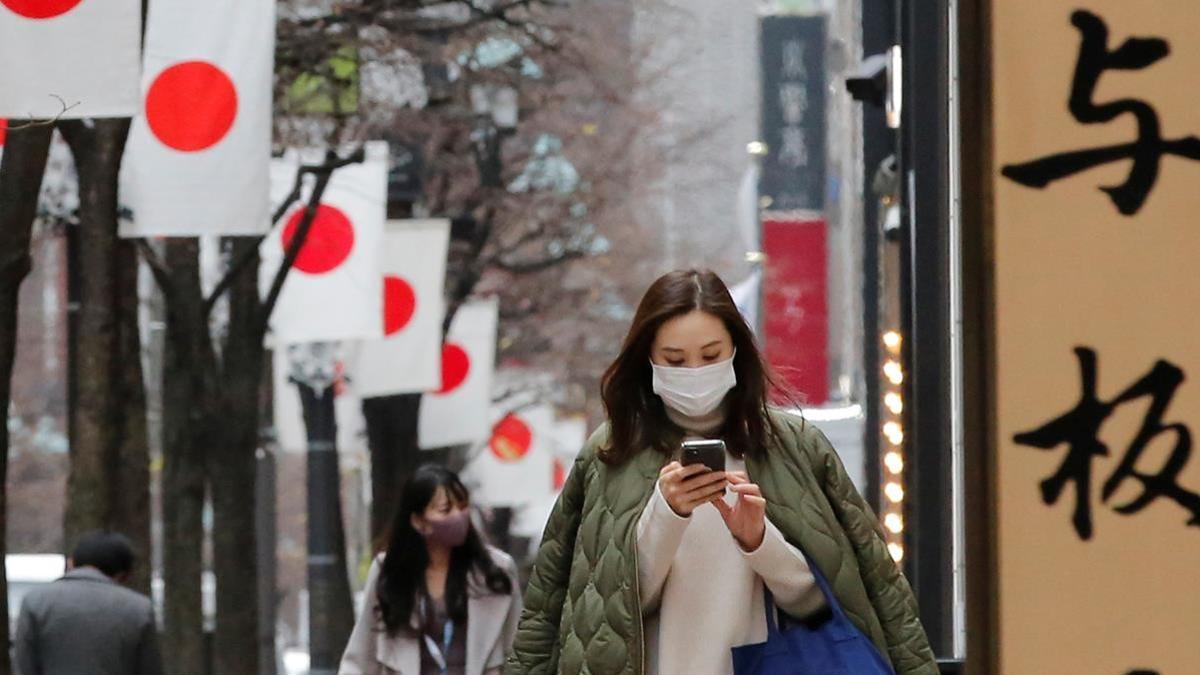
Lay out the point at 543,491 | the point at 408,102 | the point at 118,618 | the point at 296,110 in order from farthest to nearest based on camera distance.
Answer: the point at 543,491
the point at 408,102
the point at 296,110
the point at 118,618

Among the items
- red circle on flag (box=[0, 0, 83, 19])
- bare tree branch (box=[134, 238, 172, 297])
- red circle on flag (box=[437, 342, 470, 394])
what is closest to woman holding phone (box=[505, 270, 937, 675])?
red circle on flag (box=[0, 0, 83, 19])

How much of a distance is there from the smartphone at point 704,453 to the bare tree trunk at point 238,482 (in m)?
15.0

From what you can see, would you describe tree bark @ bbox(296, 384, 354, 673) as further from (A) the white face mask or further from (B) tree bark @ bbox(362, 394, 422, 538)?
(A) the white face mask

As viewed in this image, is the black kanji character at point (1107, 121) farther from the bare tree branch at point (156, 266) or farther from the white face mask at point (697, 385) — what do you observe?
the bare tree branch at point (156, 266)

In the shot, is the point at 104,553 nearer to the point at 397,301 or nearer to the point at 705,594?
the point at 705,594

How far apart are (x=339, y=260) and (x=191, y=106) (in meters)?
6.60

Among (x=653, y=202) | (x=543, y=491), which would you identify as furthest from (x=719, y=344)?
(x=653, y=202)

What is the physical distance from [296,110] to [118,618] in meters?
8.03

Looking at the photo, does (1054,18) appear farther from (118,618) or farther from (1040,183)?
(118,618)

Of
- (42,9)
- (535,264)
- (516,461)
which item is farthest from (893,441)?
(516,461)

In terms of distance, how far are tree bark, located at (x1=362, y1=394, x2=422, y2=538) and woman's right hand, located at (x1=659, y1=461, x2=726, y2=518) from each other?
20467 mm

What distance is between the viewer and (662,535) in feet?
17.4

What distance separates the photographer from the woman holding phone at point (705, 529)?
5387 mm

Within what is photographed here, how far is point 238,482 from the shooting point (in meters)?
20.1
